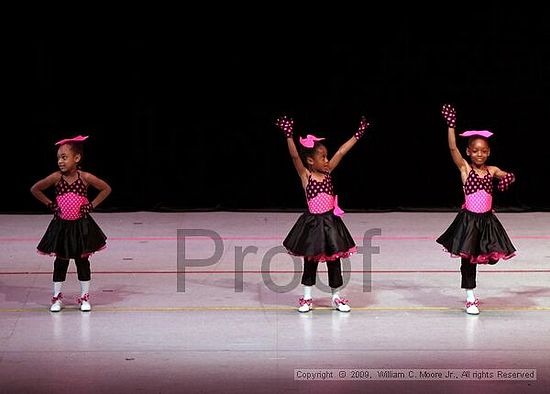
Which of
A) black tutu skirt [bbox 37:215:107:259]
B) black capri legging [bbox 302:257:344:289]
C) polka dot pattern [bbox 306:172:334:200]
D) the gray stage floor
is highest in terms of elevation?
polka dot pattern [bbox 306:172:334:200]

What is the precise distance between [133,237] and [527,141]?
13.0ft

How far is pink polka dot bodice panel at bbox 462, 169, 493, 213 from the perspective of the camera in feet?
20.9

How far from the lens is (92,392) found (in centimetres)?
488

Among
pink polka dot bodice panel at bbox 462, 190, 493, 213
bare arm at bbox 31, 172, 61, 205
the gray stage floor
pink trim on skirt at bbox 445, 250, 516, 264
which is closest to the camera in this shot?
the gray stage floor

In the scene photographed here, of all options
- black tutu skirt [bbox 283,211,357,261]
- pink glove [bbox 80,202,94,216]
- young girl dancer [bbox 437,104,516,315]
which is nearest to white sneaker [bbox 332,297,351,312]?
black tutu skirt [bbox 283,211,357,261]

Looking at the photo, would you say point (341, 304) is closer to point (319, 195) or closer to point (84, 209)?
point (319, 195)

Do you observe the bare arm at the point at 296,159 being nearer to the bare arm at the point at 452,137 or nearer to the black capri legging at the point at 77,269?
the bare arm at the point at 452,137

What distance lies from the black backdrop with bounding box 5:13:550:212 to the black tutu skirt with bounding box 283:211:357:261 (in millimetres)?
4037

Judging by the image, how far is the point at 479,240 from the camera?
20.7 feet

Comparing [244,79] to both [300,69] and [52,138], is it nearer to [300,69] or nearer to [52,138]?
[300,69]

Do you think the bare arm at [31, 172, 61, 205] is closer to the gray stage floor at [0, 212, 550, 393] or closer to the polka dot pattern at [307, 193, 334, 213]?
the gray stage floor at [0, 212, 550, 393]

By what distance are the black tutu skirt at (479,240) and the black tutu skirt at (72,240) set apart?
2082 mm

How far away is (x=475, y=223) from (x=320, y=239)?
35.7 inches

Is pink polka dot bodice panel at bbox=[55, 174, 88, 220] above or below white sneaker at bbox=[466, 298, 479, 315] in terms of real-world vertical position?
above
